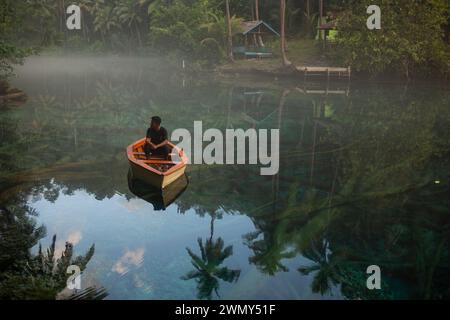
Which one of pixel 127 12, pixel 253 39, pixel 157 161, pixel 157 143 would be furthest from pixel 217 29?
pixel 157 161

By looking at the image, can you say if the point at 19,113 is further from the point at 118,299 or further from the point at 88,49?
the point at 88,49

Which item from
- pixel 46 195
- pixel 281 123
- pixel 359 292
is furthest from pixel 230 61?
pixel 359 292

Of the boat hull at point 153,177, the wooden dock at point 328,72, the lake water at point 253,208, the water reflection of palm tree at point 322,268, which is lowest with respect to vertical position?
the water reflection of palm tree at point 322,268

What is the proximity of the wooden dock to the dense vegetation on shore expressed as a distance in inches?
36.3

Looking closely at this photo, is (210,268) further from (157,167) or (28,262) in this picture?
(157,167)

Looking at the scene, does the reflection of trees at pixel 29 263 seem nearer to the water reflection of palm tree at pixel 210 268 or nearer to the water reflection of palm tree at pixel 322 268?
the water reflection of palm tree at pixel 210 268

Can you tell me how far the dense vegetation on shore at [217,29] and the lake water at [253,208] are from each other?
41.6ft

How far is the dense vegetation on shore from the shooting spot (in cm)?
3366

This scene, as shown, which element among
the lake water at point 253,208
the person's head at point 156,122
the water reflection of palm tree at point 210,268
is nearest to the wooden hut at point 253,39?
the lake water at point 253,208

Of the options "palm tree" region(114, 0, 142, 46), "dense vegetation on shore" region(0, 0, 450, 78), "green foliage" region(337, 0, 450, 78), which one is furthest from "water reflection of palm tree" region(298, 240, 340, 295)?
"palm tree" region(114, 0, 142, 46)

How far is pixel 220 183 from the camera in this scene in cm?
1263

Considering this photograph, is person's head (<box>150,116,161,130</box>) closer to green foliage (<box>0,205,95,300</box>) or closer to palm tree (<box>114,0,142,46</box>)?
green foliage (<box>0,205,95,300</box>)

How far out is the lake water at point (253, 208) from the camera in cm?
749
